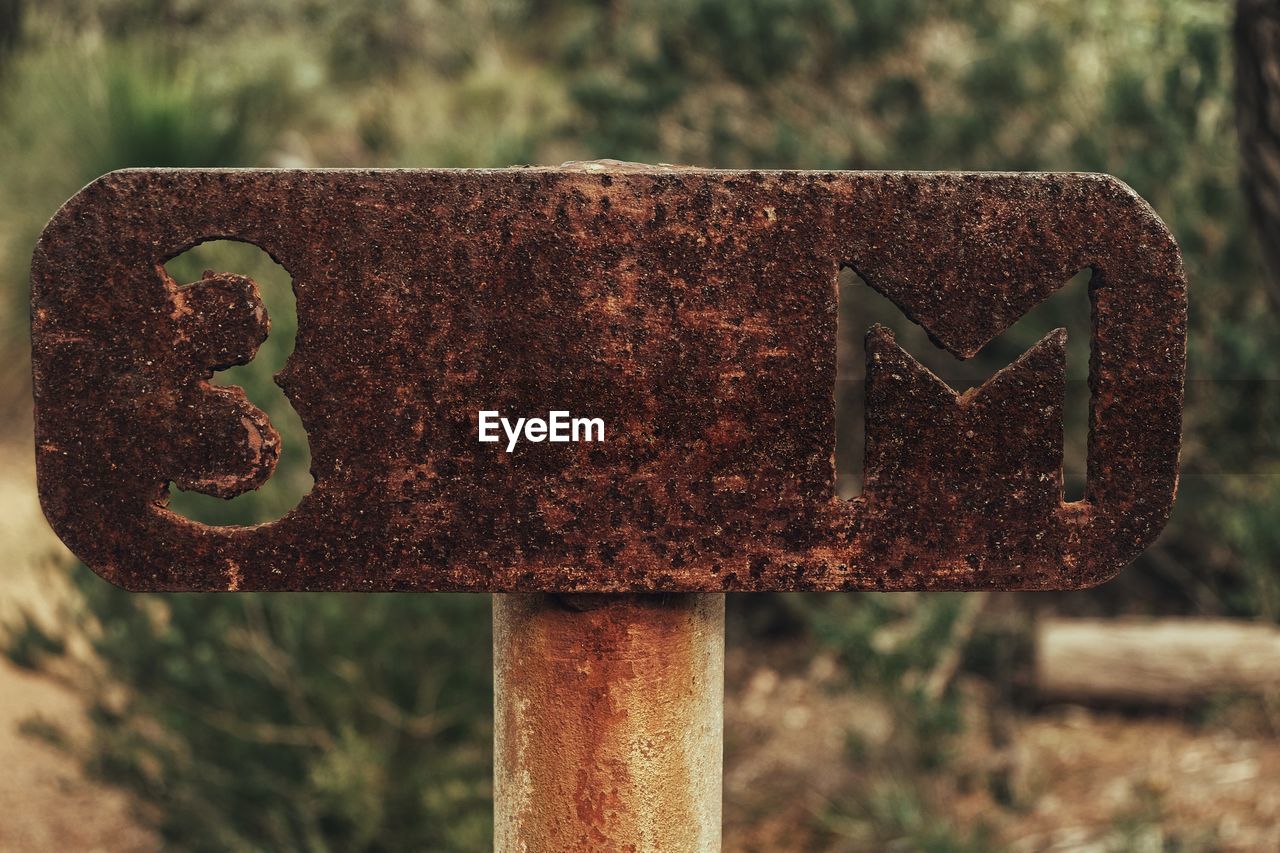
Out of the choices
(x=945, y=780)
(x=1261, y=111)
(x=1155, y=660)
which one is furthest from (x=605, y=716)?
(x=1155, y=660)

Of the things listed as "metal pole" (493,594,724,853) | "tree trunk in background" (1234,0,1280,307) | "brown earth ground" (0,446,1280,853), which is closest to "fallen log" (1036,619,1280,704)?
"brown earth ground" (0,446,1280,853)

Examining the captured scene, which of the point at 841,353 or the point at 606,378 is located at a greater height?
the point at 841,353

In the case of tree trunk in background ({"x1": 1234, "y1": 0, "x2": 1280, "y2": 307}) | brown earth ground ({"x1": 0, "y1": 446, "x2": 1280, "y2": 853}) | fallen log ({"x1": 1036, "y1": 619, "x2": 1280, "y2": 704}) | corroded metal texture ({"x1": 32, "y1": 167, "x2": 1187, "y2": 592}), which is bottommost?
brown earth ground ({"x1": 0, "y1": 446, "x2": 1280, "y2": 853})

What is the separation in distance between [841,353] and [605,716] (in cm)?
311

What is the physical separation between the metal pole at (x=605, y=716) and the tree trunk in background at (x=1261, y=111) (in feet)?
3.52

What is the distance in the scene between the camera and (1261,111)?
5.57 ft

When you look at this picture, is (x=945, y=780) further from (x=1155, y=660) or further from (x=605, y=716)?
(x=605, y=716)

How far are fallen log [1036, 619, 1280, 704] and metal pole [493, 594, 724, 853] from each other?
8.91 ft

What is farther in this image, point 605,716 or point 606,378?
point 605,716

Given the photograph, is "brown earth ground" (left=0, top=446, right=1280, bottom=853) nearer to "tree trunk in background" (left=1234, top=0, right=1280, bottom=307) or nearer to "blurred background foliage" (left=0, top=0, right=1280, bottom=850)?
"blurred background foliage" (left=0, top=0, right=1280, bottom=850)

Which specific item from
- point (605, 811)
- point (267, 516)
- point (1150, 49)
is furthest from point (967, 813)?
point (605, 811)

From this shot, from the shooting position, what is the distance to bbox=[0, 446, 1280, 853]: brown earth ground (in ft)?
9.93

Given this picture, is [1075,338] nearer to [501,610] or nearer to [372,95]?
[501,610]

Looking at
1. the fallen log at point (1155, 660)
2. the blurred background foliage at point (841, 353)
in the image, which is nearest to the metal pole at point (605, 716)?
the blurred background foliage at point (841, 353)
